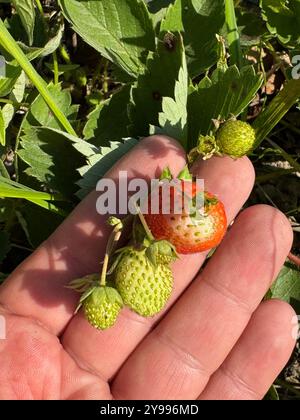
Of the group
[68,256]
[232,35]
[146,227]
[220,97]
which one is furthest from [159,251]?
[232,35]

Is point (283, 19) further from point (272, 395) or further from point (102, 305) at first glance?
point (272, 395)

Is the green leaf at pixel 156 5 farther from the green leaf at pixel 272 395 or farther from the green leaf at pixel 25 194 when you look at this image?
the green leaf at pixel 272 395

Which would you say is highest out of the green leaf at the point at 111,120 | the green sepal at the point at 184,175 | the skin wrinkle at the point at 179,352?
the green leaf at the point at 111,120

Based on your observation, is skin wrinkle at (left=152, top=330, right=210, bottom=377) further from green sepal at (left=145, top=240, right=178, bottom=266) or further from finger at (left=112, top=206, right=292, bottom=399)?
green sepal at (left=145, top=240, right=178, bottom=266)

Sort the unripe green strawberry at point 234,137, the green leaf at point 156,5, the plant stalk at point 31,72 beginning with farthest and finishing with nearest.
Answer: the green leaf at point 156,5 → the unripe green strawberry at point 234,137 → the plant stalk at point 31,72

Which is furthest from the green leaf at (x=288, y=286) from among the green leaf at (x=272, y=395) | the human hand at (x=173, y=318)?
the green leaf at (x=272, y=395)
